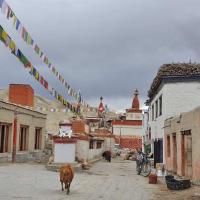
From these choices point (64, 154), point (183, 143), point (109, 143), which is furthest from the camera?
point (109, 143)

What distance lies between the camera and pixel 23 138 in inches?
1166

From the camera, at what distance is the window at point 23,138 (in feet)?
95.2

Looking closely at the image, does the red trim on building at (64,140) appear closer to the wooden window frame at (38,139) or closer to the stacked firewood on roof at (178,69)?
the stacked firewood on roof at (178,69)

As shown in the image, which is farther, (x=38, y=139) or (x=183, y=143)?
(x=38, y=139)

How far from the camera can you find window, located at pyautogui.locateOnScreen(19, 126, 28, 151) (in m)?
29.0

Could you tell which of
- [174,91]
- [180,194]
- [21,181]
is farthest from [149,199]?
[174,91]

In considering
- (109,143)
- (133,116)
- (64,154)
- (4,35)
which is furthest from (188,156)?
(133,116)

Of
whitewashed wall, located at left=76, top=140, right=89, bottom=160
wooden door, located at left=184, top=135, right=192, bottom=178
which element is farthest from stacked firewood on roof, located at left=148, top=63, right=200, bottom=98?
wooden door, located at left=184, top=135, right=192, bottom=178

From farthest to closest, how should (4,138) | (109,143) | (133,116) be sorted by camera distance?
(133,116), (109,143), (4,138)

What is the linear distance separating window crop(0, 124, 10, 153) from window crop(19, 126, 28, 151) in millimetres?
2485

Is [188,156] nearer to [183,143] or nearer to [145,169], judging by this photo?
[183,143]

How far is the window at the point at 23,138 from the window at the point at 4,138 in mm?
2485

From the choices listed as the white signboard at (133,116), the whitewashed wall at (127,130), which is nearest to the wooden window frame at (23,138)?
the whitewashed wall at (127,130)

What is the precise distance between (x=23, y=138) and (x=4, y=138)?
370cm
